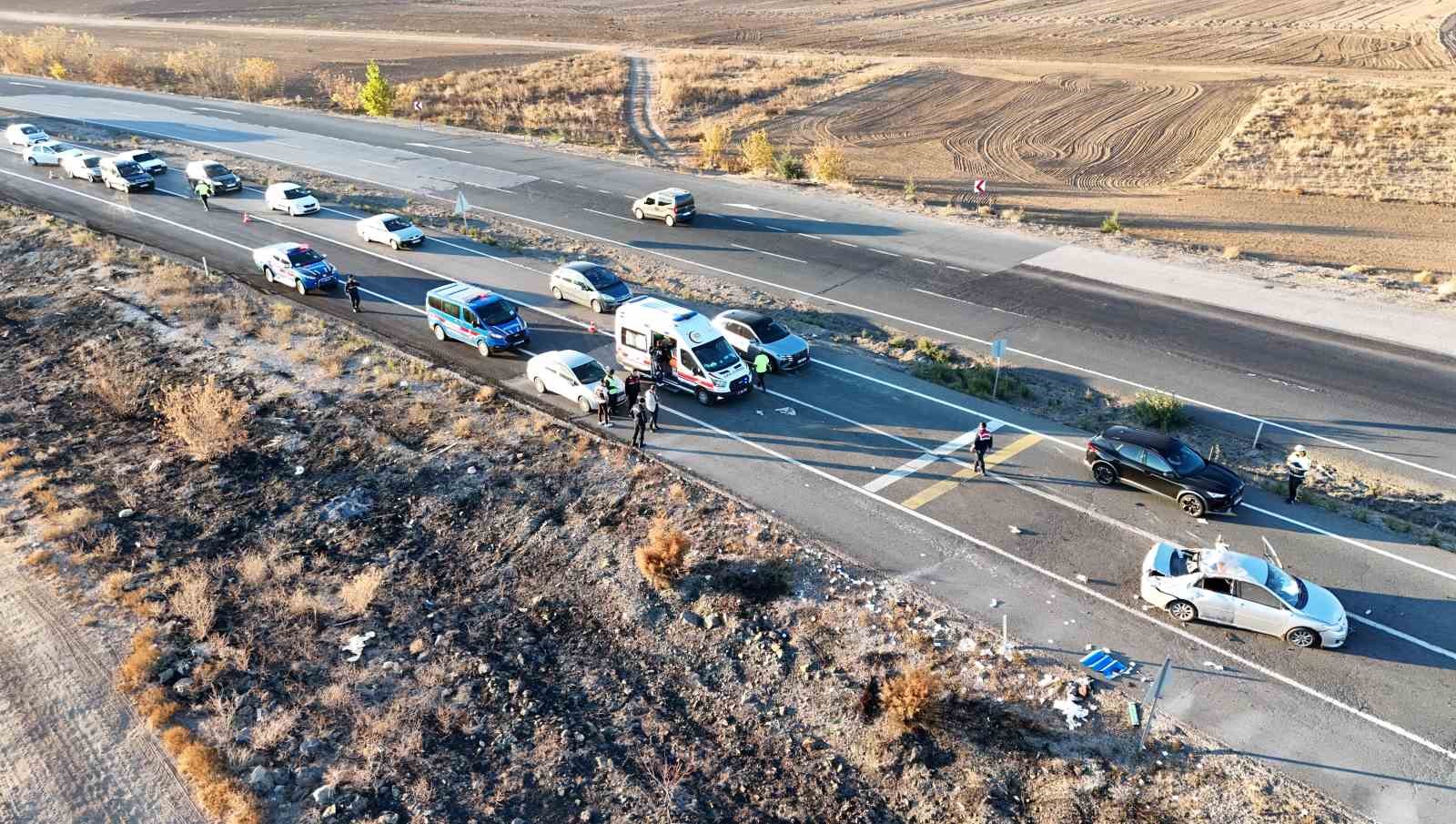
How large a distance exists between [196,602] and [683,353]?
462 inches

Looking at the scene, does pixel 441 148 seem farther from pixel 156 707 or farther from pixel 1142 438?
pixel 1142 438

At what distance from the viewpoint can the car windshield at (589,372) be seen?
22422 mm

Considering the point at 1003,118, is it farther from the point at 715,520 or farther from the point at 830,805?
the point at 830,805

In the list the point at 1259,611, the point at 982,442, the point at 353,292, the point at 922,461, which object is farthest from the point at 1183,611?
the point at 353,292

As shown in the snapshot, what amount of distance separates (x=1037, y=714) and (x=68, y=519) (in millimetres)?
18906

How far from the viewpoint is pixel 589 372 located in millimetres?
22672

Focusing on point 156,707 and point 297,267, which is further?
point 297,267

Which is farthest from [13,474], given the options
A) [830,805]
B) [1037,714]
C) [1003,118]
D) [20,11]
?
[20,11]

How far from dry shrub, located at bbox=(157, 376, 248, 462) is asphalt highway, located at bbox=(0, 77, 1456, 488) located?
1655 centimetres

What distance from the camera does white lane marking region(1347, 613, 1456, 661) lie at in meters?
14.6

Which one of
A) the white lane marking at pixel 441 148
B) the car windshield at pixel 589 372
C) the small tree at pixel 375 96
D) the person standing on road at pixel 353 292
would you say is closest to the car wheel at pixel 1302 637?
the car windshield at pixel 589 372

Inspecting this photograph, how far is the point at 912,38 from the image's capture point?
8494 centimetres

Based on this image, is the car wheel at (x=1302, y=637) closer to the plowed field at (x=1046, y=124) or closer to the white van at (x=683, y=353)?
the white van at (x=683, y=353)

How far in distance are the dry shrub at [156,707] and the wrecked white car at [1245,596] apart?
16202mm
